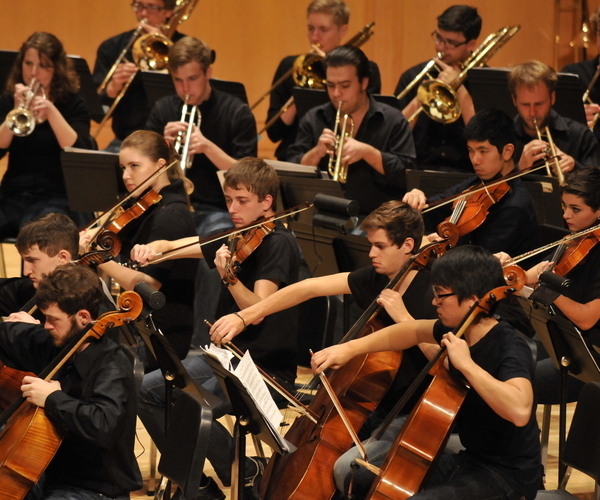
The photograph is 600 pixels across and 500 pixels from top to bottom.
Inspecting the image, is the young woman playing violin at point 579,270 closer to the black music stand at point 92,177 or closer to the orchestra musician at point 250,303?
the orchestra musician at point 250,303

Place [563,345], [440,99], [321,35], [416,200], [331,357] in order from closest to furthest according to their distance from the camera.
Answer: [331,357]
[563,345]
[416,200]
[440,99]
[321,35]

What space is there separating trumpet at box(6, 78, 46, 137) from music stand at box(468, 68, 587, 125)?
214 centimetres

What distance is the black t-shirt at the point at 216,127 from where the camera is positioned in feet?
15.0

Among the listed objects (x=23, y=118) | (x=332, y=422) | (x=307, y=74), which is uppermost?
(x=307, y=74)

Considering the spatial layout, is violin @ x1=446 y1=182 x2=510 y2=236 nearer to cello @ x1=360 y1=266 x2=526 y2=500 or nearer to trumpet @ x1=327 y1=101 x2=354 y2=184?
trumpet @ x1=327 y1=101 x2=354 y2=184

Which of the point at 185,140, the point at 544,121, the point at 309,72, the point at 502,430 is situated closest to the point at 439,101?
the point at 544,121

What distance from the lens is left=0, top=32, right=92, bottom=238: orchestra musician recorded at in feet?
15.1

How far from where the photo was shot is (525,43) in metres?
6.75

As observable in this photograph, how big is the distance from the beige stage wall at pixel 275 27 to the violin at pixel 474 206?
11.6 feet

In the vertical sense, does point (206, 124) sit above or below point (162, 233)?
above

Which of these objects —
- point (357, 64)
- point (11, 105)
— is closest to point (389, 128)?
point (357, 64)

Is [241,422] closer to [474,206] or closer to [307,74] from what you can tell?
[474,206]

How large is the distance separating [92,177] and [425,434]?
2.38 m

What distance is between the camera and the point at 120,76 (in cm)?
525
